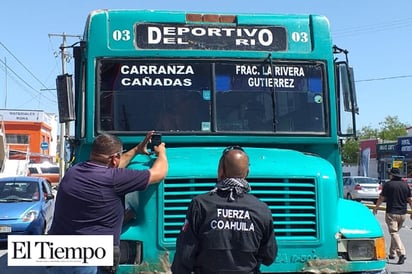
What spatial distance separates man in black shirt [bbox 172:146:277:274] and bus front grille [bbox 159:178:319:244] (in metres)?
1.37

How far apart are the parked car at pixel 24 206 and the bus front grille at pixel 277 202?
25.6ft

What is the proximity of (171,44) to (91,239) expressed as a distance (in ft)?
9.29

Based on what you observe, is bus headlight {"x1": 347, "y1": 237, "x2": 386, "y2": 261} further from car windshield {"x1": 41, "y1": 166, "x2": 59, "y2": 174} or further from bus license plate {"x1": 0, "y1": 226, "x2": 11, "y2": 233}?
car windshield {"x1": 41, "y1": 166, "x2": 59, "y2": 174}

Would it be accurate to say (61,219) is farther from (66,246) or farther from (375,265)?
(375,265)

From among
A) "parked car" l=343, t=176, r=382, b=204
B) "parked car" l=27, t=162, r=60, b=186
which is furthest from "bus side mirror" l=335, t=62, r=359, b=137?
"parked car" l=27, t=162, r=60, b=186

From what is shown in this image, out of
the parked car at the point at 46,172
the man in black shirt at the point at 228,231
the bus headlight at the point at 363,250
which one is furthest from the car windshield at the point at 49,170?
the man in black shirt at the point at 228,231

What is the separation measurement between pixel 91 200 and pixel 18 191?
10.3 meters

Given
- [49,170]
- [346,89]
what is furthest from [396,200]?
[49,170]

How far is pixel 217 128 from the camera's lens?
20.4 feet

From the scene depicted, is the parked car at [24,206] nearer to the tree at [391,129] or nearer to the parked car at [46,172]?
the parked car at [46,172]

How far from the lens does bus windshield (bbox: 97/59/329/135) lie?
6.23 meters

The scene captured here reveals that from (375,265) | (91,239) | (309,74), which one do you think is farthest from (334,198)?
(91,239)

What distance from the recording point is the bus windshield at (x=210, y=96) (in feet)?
20.4

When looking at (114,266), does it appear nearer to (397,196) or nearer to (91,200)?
(91,200)
